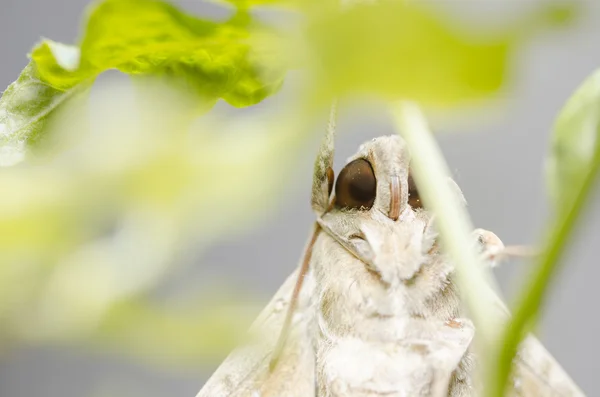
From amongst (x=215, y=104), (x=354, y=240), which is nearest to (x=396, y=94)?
(x=215, y=104)

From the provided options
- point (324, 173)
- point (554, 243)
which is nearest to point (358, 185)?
point (324, 173)

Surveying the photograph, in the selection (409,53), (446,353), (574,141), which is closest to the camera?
(409,53)

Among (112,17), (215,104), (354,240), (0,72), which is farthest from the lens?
(0,72)

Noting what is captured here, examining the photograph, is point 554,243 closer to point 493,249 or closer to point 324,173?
point 493,249

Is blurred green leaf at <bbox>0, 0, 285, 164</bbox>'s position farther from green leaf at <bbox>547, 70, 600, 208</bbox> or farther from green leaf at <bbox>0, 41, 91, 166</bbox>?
green leaf at <bbox>547, 70, 600, 208</bbox>

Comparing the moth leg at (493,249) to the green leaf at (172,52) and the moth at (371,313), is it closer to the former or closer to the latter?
the moth at (371,313)

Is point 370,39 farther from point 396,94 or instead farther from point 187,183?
point 187,183
